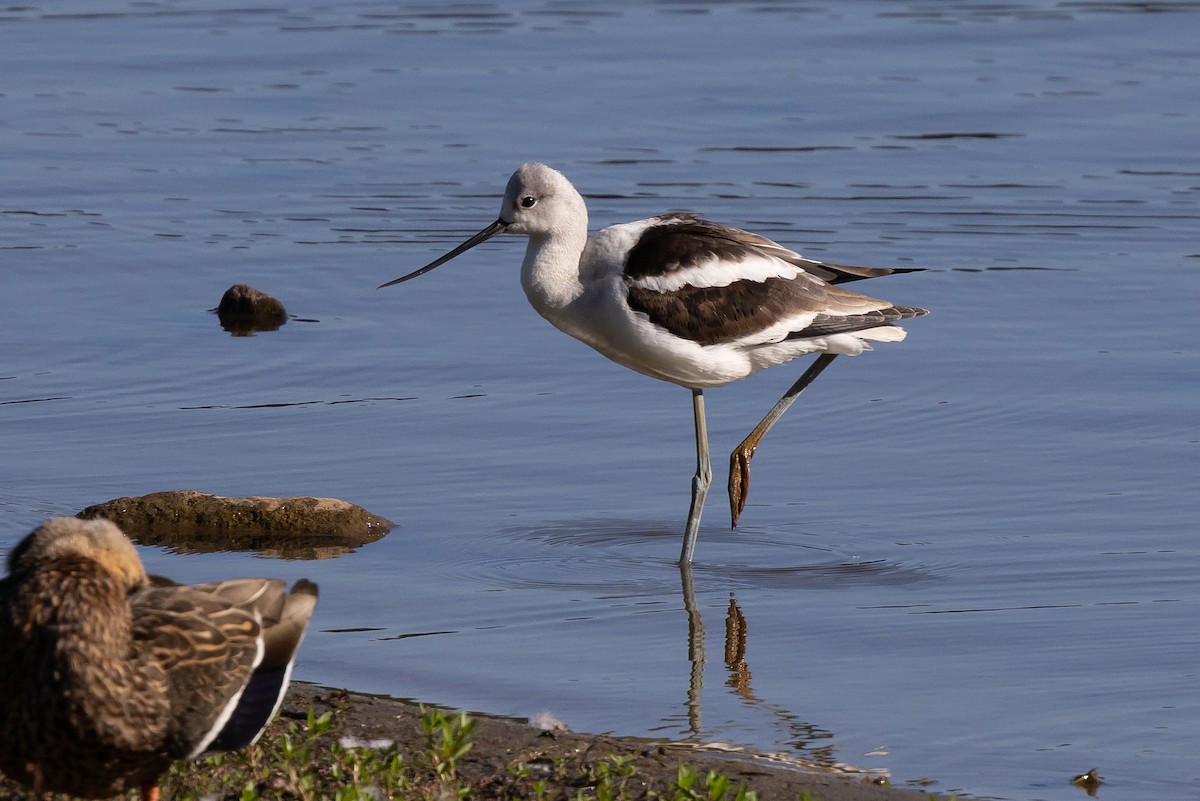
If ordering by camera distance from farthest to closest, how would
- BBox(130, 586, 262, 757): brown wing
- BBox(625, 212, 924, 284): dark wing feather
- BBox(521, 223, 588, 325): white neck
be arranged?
BBox(521, 223, 588, 325): white neck
BBox(625, 212, 924, 284): dark wing feather
BBox(130, 586, 262, 757): brown wing

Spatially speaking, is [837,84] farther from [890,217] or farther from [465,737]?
[465,737]

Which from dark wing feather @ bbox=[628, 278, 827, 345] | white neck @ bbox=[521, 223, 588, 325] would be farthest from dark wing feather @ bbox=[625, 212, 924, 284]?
white neck @ bbox=[521, 223, 588, 325]

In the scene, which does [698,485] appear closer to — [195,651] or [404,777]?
[404,777]

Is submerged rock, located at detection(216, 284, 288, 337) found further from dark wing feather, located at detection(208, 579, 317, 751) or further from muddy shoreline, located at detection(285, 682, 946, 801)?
dark wing feather, located at detection(208, 579, 317, 751)

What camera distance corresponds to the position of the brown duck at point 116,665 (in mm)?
4820

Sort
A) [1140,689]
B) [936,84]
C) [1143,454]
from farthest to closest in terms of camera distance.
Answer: [936,84] → [1143,454] → [1140,689]

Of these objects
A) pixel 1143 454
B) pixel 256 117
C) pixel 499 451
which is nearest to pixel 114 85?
pixel 256 117

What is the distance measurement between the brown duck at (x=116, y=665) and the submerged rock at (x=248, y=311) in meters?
7.43

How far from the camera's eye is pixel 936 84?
19.8 meters

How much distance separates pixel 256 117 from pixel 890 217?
6.36m

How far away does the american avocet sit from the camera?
8625 millimetres

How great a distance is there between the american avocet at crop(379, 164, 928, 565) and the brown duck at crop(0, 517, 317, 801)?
358 cm

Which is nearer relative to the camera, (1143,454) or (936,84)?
(1143,454)

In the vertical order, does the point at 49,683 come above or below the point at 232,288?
above
